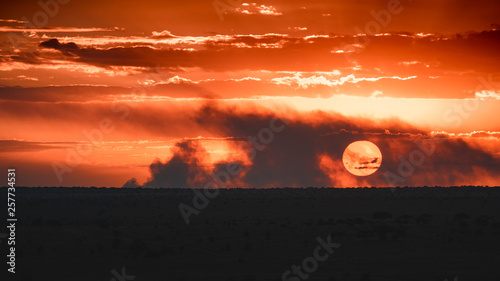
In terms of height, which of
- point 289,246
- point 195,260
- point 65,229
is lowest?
point 195,260

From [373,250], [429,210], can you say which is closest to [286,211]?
[429,210]

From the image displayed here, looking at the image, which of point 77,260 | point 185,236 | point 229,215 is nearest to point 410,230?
point 185,236

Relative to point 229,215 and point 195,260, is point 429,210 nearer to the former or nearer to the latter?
point 229,215

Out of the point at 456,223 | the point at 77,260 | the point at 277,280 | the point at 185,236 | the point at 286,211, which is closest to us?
the point at 277,280

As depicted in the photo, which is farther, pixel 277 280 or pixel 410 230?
pixel 410 230

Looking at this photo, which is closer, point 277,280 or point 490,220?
point 277,280

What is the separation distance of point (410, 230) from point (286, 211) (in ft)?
80.2

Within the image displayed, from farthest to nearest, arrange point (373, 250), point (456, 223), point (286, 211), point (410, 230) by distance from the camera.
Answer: point (286, 211), point (456, 223), point (410, 230), point (373, 250)

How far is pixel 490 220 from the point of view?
59.2 meters

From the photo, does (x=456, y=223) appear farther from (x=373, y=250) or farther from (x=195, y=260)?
(x=195, y=260)

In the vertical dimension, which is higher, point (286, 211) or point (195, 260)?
point (286, 211)

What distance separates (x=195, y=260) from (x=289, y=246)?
726 cm

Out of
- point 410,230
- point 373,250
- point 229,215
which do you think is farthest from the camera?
point 229,215

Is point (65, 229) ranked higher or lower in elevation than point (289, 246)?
higher
